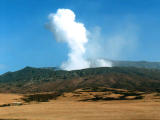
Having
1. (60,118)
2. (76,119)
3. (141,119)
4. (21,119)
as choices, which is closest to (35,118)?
(21,119)

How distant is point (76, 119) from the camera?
42.4 meters

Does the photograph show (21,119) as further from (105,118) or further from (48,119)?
(105,118)

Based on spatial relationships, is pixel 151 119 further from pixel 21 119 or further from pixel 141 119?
pixel 21 119

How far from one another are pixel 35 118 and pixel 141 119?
23.2 meters

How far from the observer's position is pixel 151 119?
40250mm

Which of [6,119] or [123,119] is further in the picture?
[6,119]

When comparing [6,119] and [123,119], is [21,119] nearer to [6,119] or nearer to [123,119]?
[6,119]

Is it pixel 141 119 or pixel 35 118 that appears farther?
pixel 35 118

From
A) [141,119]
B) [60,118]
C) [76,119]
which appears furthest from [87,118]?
[141,119]

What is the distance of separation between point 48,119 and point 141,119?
19812 millimetres

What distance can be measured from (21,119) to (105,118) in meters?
18.7

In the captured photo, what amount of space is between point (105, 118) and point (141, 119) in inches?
291

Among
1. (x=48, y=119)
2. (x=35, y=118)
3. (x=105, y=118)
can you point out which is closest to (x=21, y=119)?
(x=35, y=118)

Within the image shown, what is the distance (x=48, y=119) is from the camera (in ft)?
144
